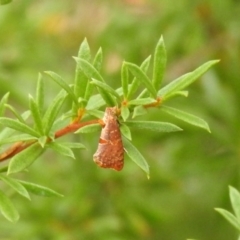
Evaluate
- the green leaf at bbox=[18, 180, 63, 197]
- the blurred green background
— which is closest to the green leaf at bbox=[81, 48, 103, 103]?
the green leaf at bbox=[18, 180, 63, 197]

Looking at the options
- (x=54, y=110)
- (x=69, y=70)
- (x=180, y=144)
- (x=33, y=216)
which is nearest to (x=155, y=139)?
(x=180, y=144)

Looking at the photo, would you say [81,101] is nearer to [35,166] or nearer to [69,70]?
[35,166]

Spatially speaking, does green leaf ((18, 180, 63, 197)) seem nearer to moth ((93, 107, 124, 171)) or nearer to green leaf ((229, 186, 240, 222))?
moth ((93, 107, 124, 171))

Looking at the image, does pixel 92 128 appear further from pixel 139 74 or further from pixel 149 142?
pixel 149 142

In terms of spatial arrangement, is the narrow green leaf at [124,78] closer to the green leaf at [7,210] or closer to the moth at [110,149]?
the moth at [110,149]

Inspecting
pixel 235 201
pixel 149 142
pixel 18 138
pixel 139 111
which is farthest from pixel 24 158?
pixel 149 142
